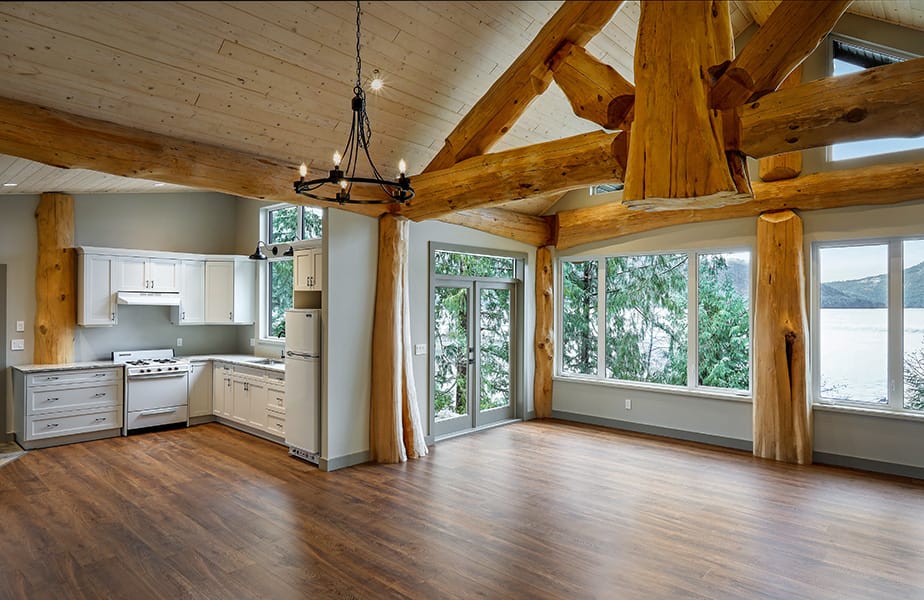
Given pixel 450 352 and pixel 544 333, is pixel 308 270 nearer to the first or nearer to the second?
pixel 450 352

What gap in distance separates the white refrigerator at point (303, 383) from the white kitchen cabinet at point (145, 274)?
2.79m

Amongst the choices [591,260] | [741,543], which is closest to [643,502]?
[741,543]

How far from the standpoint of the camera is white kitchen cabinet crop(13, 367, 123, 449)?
605 cm

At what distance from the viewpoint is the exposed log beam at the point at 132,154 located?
3613 millimetres

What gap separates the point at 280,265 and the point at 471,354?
3.19 m

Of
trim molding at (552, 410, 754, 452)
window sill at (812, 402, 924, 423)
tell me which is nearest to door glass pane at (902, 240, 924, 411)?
window sill at (812, 402, 924, 423)

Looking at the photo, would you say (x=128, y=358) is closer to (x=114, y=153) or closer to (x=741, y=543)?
(x=114, y=153)

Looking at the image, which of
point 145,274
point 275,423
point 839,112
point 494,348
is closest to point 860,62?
point 839,112

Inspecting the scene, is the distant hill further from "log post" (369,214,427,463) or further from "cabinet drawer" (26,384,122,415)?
"cabinet drawer" (26,384,122,415)

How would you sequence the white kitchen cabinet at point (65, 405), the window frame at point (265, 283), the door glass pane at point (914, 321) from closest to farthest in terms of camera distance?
1. the door glass pane at point (914, 321)
2. the white kitchen cabinet at point (65, 405)
3. the window frame at point (265, 283)

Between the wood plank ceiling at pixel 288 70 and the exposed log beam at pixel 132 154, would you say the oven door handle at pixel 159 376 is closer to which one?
the wood plank ceiling at pixel 288 70

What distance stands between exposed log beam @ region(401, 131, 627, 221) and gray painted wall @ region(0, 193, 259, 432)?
4231mm

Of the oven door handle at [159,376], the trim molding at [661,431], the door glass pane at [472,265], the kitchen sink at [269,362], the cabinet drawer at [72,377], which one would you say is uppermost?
the door glass pane at [472,265]

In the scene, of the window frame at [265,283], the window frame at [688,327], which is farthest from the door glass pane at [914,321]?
the window frame at [265,283]
